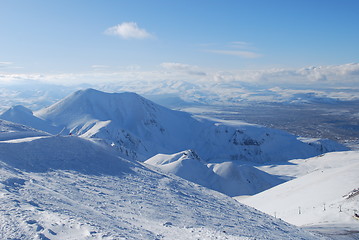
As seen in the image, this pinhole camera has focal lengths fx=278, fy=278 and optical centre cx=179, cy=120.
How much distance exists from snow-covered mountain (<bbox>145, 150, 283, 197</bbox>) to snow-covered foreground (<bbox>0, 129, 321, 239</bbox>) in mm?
33850

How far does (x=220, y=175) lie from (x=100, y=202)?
166 feet

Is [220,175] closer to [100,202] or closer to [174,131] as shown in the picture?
[100,202]

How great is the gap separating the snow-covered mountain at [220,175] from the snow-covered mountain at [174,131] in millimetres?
38187

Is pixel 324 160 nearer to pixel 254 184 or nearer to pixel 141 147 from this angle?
pixel 254 184

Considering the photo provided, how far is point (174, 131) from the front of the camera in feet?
425

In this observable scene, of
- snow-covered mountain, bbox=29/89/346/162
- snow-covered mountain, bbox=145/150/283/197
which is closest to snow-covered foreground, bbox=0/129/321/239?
snow-covered mountain, bbox=145/150/283/197

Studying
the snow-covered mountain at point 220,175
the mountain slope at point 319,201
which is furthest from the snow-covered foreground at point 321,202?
the snow-covered mountain at point 220,175

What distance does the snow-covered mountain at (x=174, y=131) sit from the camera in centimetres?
11578

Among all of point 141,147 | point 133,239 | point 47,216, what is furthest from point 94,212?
point 141,147

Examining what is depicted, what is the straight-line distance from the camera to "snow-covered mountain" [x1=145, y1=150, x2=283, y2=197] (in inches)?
2343

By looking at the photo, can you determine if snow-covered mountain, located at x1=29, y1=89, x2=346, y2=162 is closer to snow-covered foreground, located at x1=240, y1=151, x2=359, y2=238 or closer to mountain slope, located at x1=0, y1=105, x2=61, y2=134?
mountain slope, located at x1=0, y1=105, x2=61, y2=134

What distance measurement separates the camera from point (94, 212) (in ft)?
44.9

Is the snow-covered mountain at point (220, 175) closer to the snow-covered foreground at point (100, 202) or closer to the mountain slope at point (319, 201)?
the mountain slope at point (319, 201)

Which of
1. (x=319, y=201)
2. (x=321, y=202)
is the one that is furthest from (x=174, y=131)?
(x=321, y=202)
